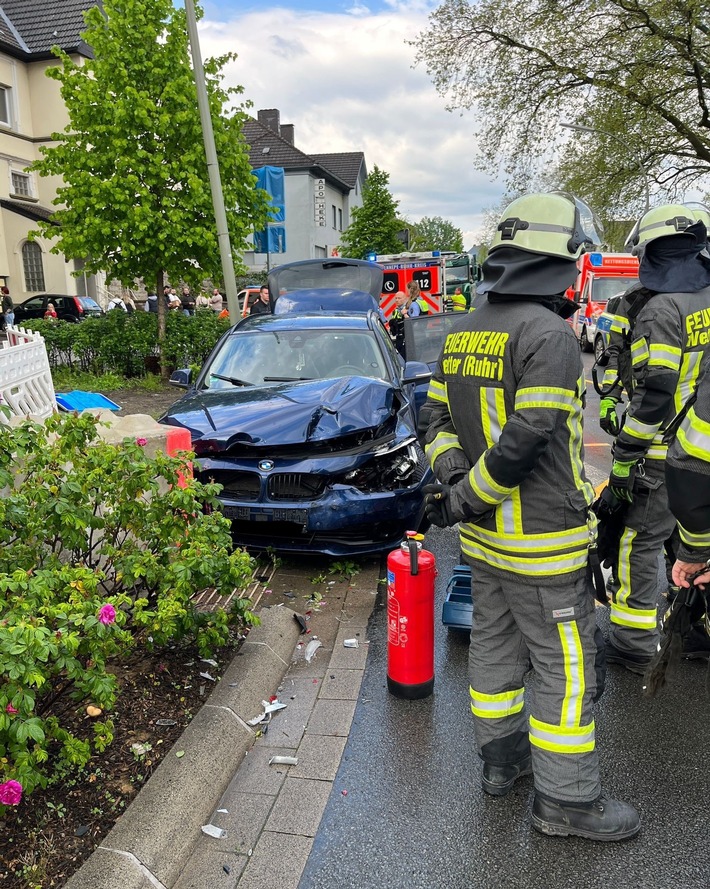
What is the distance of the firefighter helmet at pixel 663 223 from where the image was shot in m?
3.45

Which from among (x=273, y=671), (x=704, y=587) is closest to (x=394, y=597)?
(x=273, y=671)

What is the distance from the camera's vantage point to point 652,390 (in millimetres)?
3361

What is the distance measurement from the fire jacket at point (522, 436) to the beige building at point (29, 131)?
2882 centimetres

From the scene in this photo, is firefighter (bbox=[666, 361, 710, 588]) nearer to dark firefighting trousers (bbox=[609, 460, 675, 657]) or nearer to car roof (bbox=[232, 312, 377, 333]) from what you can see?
dark firefighting trousers (bbox=[609, 460, 675, 657])

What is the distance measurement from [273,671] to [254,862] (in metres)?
1.17

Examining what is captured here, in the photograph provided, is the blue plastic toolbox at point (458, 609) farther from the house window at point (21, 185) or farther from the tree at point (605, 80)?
the house window at point (21, 185)

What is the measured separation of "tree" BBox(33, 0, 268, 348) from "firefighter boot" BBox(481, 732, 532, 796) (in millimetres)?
11362

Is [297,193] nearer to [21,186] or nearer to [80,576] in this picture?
[21,186]

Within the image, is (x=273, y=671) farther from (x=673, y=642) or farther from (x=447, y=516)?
(x=673, y=642)

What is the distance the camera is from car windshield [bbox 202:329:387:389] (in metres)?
6.00

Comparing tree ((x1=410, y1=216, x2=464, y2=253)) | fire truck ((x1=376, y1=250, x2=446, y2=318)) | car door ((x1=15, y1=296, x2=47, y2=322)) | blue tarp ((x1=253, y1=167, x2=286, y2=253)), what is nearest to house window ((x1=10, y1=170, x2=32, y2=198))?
car door ((x1=15, y1=296, x2=47, y2=322))

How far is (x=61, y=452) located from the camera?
3.15 m

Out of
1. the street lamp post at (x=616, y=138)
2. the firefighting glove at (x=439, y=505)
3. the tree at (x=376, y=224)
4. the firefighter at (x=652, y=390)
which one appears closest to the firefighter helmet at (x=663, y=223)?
the firefighter at (x=652, y=390)

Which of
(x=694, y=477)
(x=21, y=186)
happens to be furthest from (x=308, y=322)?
(x=21, y=186)
